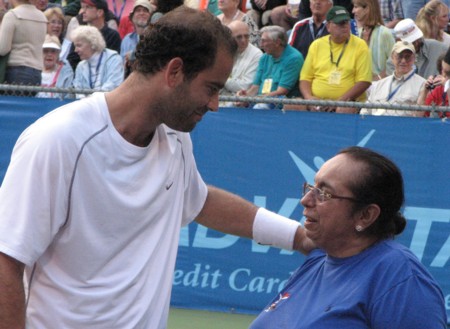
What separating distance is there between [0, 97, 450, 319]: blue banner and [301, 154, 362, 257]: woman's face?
427 centimetres

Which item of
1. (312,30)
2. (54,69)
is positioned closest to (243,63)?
(312,30)

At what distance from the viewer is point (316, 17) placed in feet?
35.3

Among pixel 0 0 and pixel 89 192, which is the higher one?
pixel 89 192

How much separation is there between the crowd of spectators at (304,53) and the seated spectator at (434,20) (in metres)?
0.01

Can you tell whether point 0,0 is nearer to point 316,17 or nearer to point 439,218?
point 316,17

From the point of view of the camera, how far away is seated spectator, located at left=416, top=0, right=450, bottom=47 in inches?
426

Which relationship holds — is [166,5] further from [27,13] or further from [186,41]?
[186,41]

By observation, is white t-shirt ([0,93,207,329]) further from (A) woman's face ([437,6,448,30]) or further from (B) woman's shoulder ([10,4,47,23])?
(A) woman's face ([437,6,448,30])

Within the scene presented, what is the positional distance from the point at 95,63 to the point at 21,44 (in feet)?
2.62

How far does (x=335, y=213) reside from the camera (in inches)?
133

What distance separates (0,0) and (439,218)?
8046 millimetres

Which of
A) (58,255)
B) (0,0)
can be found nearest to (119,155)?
(58,255)

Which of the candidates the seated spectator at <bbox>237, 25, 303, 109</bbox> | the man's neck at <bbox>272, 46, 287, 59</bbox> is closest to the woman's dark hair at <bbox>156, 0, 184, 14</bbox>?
the seated spectator at <bbox>237, 25, 303, 109</bbox>

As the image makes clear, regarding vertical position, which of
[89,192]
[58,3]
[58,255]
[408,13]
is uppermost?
[89,192]
